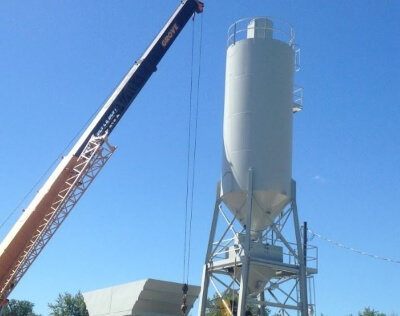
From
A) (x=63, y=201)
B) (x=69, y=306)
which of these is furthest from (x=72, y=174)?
(x=69, y=306)

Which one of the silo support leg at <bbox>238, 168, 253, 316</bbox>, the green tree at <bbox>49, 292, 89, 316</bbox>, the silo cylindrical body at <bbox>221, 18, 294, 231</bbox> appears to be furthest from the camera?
the green tree at <bbox>49, 292, 89, 316</bbox>

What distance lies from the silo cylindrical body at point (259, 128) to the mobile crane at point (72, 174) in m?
8.66

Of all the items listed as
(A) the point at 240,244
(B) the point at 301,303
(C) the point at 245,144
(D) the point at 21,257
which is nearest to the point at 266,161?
(C) the point at 245,144

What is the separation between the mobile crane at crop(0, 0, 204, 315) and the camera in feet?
113

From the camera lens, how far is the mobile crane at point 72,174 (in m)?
34.4

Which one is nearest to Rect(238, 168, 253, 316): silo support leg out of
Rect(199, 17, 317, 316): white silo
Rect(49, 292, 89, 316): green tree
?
Rect(199, 17, 317, 316): white silo

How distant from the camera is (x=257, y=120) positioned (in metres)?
29.3

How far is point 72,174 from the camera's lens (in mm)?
36656

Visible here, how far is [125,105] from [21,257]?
10203 millimetres

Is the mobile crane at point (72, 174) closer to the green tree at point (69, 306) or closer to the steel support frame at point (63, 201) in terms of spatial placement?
the steel support frame at point (63, 201)

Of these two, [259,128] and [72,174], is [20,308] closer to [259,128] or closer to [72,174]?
[72,174]

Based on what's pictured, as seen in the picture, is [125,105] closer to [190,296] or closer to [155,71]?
[155,71]

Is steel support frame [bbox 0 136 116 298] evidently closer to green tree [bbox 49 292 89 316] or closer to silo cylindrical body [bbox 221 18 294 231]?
silo cylindrical body [bbox 221 18 294 231]

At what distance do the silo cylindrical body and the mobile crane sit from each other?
28.4 ft
